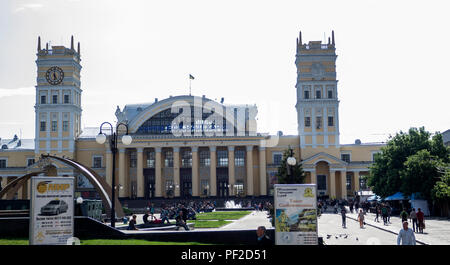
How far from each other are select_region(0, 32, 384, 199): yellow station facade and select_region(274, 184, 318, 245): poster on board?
181 feet

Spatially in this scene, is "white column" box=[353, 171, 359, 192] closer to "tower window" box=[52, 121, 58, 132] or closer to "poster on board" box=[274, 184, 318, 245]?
"tower window" box=[52, 121, 58, 132]

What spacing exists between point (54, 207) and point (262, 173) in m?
56.9

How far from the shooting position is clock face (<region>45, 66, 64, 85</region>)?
72.2 meters

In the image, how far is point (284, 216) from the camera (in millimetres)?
12062

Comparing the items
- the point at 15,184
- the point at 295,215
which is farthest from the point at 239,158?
the point at 295,215

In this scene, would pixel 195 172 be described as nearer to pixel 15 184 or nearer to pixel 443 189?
pixel 15 184

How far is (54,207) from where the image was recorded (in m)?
12.5

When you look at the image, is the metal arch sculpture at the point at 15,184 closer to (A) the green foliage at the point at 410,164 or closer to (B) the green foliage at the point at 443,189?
(B) the green foliage at the point at 443,189

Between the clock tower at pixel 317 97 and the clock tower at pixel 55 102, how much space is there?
32.1 metres

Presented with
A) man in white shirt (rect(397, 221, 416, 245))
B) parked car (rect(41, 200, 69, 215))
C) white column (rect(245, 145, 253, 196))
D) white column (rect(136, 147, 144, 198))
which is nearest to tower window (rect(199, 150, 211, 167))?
white column (rect(245, 145, 253, 196))

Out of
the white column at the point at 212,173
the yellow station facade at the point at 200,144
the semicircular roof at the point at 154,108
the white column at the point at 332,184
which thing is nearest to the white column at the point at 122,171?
the yellow station facade at the point at 200,144
